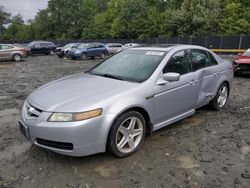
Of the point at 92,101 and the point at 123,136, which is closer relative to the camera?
the point at 92,101

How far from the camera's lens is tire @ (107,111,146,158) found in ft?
12.1

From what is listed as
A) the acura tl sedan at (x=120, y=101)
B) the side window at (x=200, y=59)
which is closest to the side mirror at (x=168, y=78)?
the acura tl sedan at (x=120, y=101)

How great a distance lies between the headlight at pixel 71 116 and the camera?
3.42m

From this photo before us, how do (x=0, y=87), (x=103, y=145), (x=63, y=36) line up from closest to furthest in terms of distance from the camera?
(x=103, y=145), (x=0, y=87), (x=63, y=36)

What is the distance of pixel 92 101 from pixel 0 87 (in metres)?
7.44

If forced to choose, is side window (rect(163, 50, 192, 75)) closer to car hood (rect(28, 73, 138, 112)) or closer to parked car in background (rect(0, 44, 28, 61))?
car hood (rect(28, 73, 138, 112))

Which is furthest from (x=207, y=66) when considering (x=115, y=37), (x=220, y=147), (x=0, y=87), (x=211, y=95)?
(x=115, y=37)

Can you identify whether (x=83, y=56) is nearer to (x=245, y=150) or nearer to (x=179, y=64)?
(x=179, y=64)

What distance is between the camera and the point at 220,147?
4328mm

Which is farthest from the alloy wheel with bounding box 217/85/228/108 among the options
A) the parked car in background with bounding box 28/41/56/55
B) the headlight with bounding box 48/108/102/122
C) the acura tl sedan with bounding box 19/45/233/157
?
the parked car in background with bounding box 28/41/56/55

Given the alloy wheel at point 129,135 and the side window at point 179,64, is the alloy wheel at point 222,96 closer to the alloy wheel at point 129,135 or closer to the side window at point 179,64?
the side window at point 179,64

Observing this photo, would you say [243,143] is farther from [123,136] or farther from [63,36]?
[63,36]

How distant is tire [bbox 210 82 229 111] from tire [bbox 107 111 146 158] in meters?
2.51

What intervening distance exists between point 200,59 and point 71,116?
3107 mm
